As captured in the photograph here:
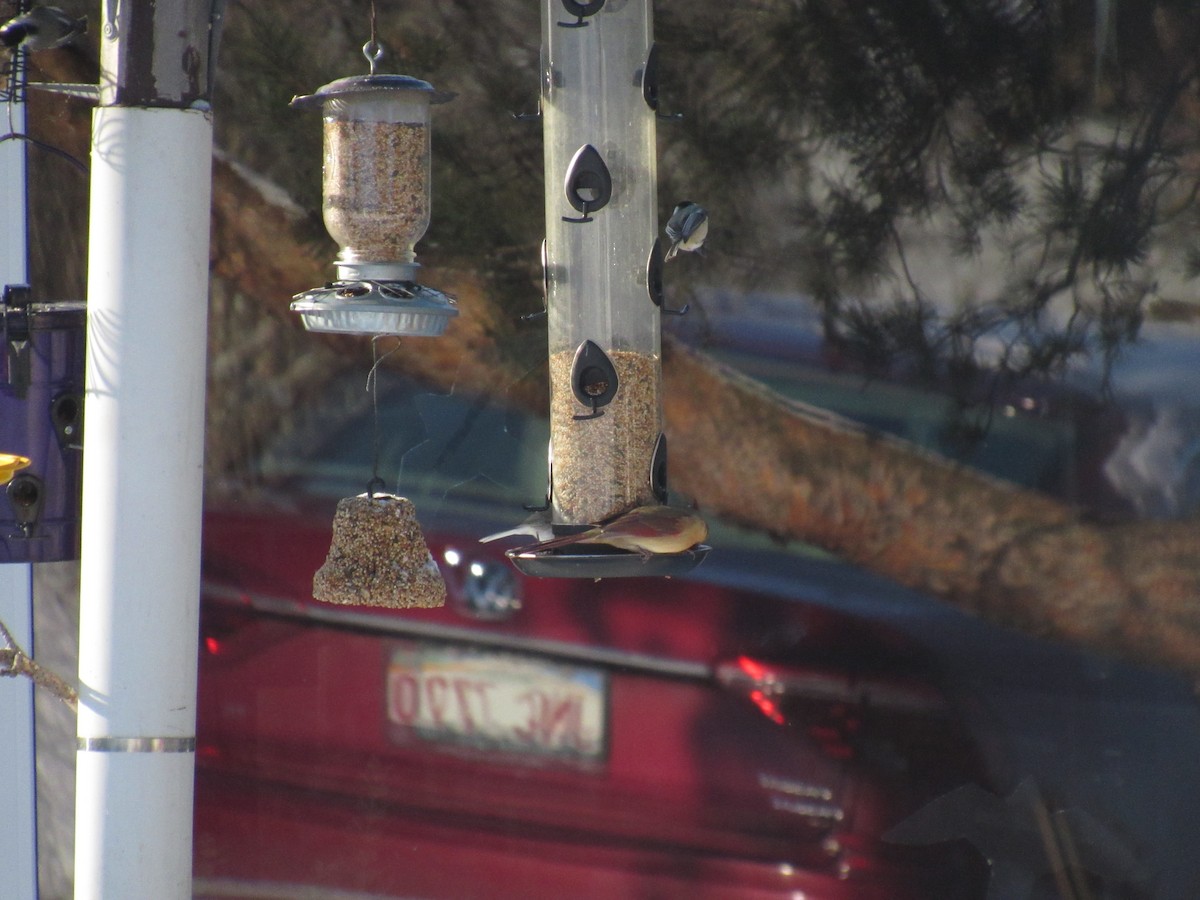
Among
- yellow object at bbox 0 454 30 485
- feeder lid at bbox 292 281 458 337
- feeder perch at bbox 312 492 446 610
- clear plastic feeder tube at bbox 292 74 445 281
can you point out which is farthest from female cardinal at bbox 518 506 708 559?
yellow object at bbox 0 454 30 485

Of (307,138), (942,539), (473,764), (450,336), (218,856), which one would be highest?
(307,138)

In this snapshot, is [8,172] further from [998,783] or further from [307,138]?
[998,783]

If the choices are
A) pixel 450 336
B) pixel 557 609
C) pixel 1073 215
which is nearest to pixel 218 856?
pixel 557 609

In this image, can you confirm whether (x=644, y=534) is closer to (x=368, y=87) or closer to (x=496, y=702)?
(x=368, y=87)

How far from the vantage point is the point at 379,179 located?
2.74m

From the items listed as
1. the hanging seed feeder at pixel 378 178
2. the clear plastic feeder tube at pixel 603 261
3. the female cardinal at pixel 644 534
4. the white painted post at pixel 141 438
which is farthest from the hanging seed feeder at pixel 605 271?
the white painted post at pixel 141 438

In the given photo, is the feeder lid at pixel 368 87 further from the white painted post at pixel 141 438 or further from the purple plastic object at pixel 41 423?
the purple plastic object at pixel 41 423

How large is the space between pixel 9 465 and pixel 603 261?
1.26 metres

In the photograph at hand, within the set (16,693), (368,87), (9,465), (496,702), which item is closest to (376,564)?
(9,465)

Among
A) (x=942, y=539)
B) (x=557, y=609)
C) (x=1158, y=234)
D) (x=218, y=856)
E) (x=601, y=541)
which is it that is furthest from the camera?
(x=218, y=856)

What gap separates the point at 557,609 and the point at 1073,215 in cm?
166

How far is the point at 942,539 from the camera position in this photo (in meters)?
3.50

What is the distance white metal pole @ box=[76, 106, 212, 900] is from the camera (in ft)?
8.46

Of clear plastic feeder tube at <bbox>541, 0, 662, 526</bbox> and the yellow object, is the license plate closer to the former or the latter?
clear plastic feeder tube at <bbox>541, 0, 662, 526</bbox>
